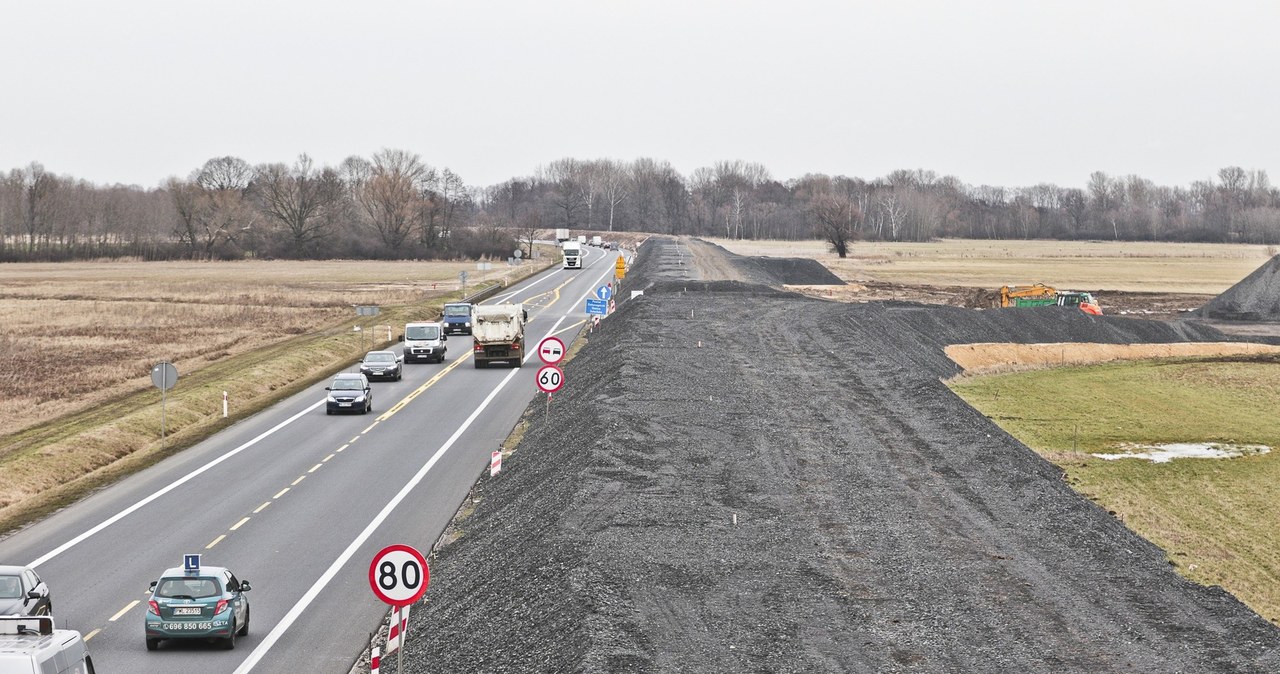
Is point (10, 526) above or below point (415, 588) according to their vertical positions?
below

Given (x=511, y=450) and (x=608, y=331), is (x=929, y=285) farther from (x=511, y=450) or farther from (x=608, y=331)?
(x=511, y=450)

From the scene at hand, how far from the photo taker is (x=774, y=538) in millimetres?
24234

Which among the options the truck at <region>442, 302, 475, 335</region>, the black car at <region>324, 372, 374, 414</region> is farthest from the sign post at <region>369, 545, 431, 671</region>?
the truck at <region>442, 302, 475, 335</region>

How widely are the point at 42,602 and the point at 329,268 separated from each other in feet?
444

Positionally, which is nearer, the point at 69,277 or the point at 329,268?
the point at 69,277

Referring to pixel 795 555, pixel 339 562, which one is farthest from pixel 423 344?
pixel 795 555

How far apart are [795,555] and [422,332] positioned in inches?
1456

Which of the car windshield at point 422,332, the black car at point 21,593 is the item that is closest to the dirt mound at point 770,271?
the car windshield at point 422,332

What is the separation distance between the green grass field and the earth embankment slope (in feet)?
7.54

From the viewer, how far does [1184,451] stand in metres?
40.5

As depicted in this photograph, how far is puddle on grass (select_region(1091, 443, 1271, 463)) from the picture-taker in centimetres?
3916

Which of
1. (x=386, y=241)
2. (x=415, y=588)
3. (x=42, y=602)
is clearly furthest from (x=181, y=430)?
(x=386, y=241)

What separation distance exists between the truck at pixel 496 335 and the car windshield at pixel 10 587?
114ft

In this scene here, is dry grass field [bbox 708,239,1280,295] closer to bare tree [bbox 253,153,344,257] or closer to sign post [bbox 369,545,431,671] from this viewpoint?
bare tree [bbox 253,153,344,257]
